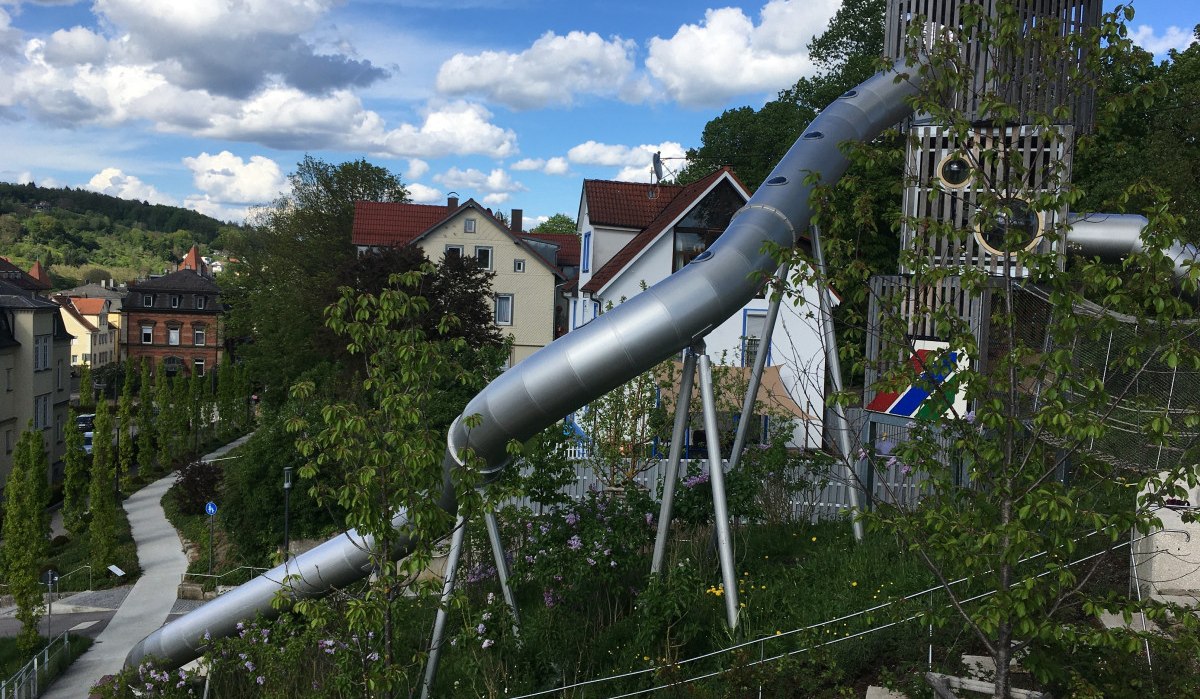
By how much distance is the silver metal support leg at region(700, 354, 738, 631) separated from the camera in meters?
9.84

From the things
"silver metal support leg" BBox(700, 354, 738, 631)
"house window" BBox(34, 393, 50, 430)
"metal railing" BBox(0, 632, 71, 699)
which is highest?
"silver metal support leg" BBox(700, 354, 738, 631)

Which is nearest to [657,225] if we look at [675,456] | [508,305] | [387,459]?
[508,305]

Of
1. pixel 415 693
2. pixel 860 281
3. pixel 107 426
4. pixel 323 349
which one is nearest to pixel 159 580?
pixel 107 426

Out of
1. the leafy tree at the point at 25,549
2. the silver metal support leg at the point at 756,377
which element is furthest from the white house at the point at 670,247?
the leafy tree at the point at 25,549

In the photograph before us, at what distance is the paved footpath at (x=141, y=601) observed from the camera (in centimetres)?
1753

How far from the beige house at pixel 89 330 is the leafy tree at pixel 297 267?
21.3m

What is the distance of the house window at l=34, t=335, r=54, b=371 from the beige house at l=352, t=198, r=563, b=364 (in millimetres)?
14595

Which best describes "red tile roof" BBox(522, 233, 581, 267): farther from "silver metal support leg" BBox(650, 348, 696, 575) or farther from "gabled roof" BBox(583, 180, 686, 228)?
"silver metal support leg" BBox(650, 348, 696, 575)

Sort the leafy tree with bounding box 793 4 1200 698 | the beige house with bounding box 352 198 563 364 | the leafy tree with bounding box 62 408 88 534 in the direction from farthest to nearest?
the beige house with bounding box 352 198 563 364 → the leafy tree with bounding box 62 408 88 534 → the leafy tree with bounding box 793 4 1200 698

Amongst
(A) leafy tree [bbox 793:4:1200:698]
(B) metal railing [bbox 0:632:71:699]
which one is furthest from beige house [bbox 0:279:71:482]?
(A) leafy tree [bbox 793:4:1200:698]

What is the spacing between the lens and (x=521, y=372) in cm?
996

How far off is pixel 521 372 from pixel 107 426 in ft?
88.3

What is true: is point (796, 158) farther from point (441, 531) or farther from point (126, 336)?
point (126, 336)

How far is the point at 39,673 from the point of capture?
17.0 meters
